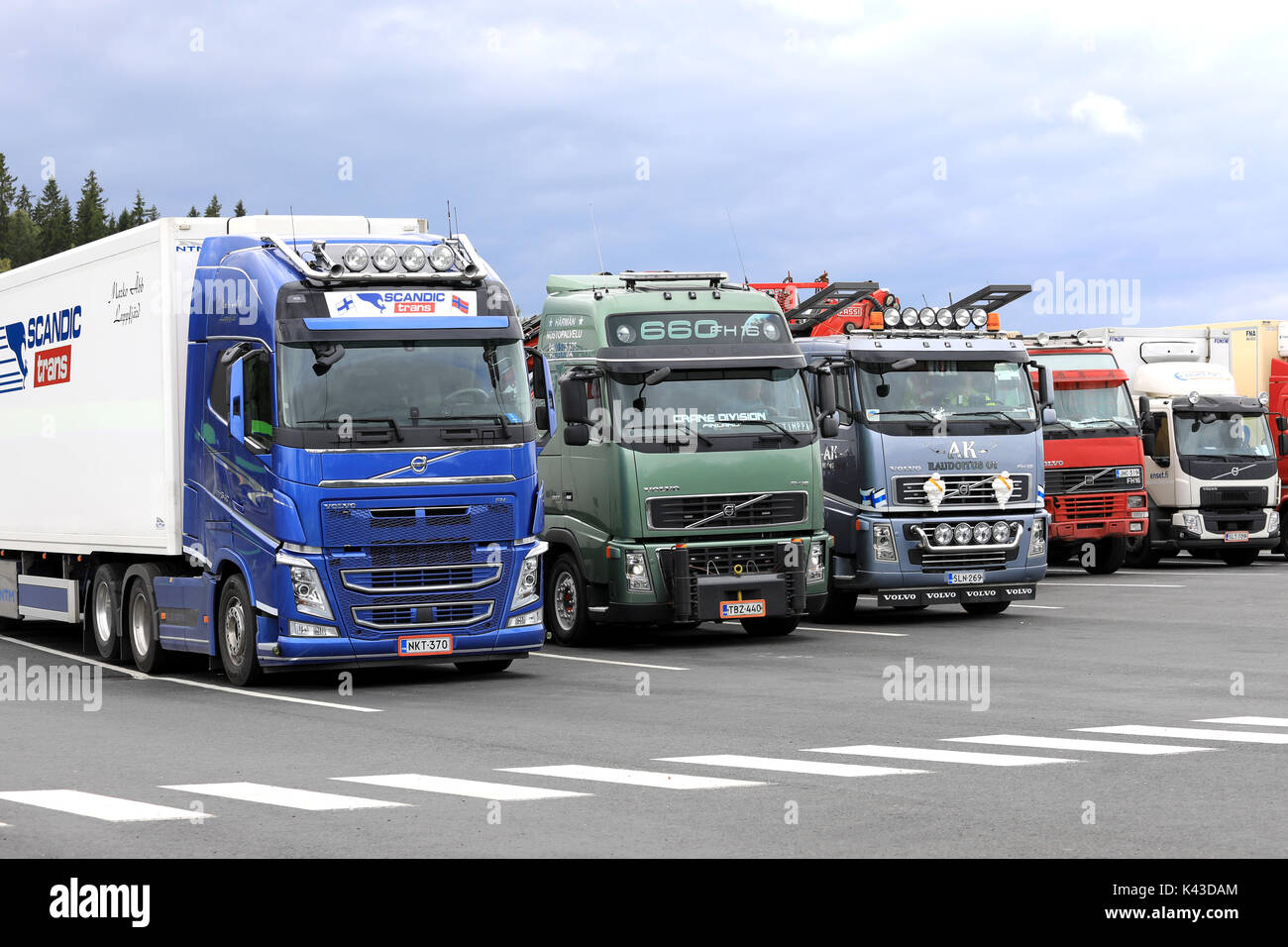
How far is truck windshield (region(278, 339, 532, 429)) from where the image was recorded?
613 inches

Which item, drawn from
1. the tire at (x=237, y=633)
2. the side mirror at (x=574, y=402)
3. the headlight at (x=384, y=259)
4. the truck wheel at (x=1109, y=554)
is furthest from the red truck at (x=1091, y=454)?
the tire at (x=237, y=633)

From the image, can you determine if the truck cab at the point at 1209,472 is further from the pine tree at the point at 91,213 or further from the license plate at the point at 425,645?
the pine tree at the point at 91,213

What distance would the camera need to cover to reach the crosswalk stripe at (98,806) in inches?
371

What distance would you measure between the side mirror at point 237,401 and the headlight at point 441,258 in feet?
6.34

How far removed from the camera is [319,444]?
50.8 feet

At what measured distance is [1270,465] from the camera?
107 feet

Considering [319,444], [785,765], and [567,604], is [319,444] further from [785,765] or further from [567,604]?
[785,765]

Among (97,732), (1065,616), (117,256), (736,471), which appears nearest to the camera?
(97,732)

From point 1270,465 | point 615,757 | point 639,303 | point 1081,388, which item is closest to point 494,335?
point 639,303

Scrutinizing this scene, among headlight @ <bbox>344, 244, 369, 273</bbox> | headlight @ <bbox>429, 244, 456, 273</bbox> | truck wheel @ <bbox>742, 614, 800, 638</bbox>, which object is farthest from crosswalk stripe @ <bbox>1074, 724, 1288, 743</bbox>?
truck wheel @ <bbox>742, 614, 800, 638</bbox>

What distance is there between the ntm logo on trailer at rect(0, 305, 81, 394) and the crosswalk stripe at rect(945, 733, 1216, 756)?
1062 cm

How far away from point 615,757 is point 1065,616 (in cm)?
1273

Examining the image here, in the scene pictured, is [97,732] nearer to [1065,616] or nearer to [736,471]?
[736,471]

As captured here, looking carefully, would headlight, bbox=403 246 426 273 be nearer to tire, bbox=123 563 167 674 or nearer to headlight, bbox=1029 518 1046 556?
tire, bbox=123 563 167 674
